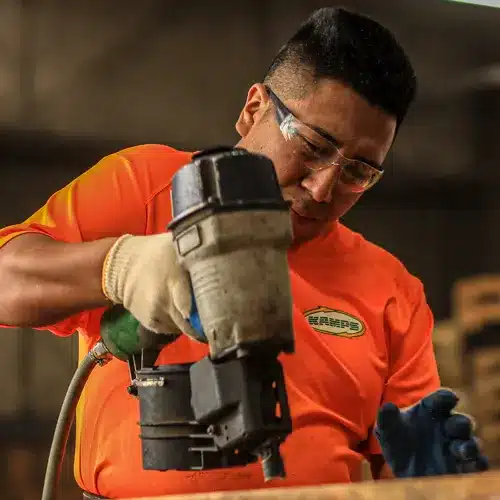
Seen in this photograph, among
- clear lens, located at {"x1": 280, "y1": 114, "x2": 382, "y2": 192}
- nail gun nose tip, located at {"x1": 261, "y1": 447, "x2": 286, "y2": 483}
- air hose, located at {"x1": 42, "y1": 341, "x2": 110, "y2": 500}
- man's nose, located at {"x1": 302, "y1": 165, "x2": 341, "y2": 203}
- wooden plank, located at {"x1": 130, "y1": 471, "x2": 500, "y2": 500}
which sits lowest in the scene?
wooden plank, located at {"x1": 130, "y1": 471, "x2": 500, "y2": 500}

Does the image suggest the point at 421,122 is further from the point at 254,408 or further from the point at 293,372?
the point at 254,408

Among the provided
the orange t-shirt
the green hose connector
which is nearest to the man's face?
the orange t-shirt

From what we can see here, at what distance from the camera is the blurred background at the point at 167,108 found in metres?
2.79

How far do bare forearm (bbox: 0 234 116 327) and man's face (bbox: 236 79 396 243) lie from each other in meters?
0.46

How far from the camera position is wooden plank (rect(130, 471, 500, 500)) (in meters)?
0.89

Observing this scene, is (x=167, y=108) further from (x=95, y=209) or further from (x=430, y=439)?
(x=430, y=439)

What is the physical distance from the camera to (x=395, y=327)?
1606 mm

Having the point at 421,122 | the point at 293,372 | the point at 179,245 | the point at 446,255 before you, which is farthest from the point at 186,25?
the point at 179,245

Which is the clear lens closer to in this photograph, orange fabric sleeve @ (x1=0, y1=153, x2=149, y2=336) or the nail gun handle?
orange fabric sleeve @ (x1=0, y1=153, x2=149, y2=336)

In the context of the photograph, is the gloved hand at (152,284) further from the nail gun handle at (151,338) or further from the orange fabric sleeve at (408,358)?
the orange fabric sleeve at (408,358)

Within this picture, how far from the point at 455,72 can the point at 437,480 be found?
288 centimetres

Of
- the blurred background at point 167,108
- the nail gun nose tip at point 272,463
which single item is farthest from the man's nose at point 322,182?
the blurred background at point 167,108

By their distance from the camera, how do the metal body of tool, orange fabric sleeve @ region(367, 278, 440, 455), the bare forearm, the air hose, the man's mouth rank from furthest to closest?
orange fabric sleeve @ region(367, 278, 440, 455) → the man's mouth → the air hose → the bare forearm → the metal body of tool

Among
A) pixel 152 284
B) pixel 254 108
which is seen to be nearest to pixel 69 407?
pixel 152 284
